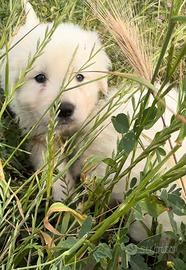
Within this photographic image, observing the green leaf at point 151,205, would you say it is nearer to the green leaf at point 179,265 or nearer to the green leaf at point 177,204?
the green leaf at point 177,204

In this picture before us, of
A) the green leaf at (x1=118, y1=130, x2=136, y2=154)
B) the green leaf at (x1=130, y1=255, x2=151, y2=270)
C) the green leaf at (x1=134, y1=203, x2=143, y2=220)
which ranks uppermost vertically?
the green leaf at (x1=118, y1=130, x2=136, y2=154)

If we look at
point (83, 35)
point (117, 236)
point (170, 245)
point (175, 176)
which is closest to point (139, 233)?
point (170, 245)

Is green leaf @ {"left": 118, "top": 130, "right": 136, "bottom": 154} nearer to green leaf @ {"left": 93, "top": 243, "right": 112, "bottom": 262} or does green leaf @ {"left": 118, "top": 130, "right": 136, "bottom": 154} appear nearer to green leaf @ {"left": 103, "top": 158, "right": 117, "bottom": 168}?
green leaf @ {"left": 103, "top": 158, "right": 117, "bottom": 168}

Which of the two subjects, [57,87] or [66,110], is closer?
[66,110]

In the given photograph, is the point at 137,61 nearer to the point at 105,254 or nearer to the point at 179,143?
the point at 179,143

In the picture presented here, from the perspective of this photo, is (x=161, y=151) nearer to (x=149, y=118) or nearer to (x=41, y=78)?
(x=149, y=118)

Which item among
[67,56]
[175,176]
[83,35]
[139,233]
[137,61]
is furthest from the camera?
[83,35]

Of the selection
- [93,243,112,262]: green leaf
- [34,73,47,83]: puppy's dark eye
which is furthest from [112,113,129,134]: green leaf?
[34,73,47,83]: puppy's dark eye

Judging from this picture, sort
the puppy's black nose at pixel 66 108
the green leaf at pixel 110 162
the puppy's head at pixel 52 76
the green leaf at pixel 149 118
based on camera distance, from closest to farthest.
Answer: the green leaf at pixel 149 118, the green leaf at pixel 110 162, the puppy's black nose at pixel 66 108, the puppy's head at pixel 52 76

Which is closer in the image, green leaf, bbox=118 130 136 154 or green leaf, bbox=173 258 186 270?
green leaf, bbox=118 130 136 154

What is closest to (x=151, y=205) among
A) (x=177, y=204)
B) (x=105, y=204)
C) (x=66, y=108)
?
(x=177, y=204)

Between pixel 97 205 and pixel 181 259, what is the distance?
32 cm

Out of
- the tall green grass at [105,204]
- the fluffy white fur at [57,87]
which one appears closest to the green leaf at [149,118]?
the tall green grass at [105,204]

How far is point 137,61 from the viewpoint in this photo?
1.64 metres
